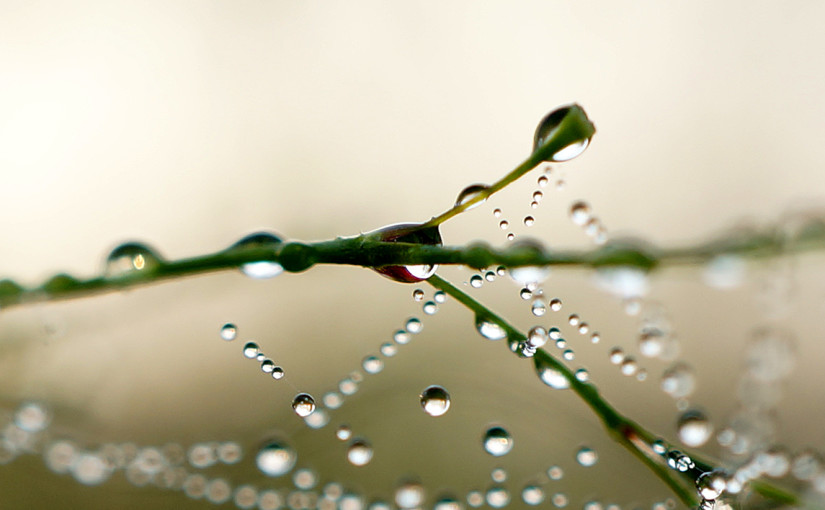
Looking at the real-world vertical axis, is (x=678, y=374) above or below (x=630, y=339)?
below

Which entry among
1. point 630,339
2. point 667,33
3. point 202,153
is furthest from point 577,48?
point 202,153

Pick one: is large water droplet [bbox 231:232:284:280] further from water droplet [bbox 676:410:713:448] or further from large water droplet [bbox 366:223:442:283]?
water droplet [bbox 676:410:713:448]

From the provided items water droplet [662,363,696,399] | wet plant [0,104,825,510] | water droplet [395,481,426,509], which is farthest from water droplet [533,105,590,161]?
water droplet [395,481,426,509]

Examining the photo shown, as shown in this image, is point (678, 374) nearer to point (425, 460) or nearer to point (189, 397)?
point (425, 460)

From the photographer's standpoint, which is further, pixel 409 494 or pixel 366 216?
pixel 366 216

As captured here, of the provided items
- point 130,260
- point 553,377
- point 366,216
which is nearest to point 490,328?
point 553,377

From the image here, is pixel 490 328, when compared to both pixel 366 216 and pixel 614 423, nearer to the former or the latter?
pixel 614 423
